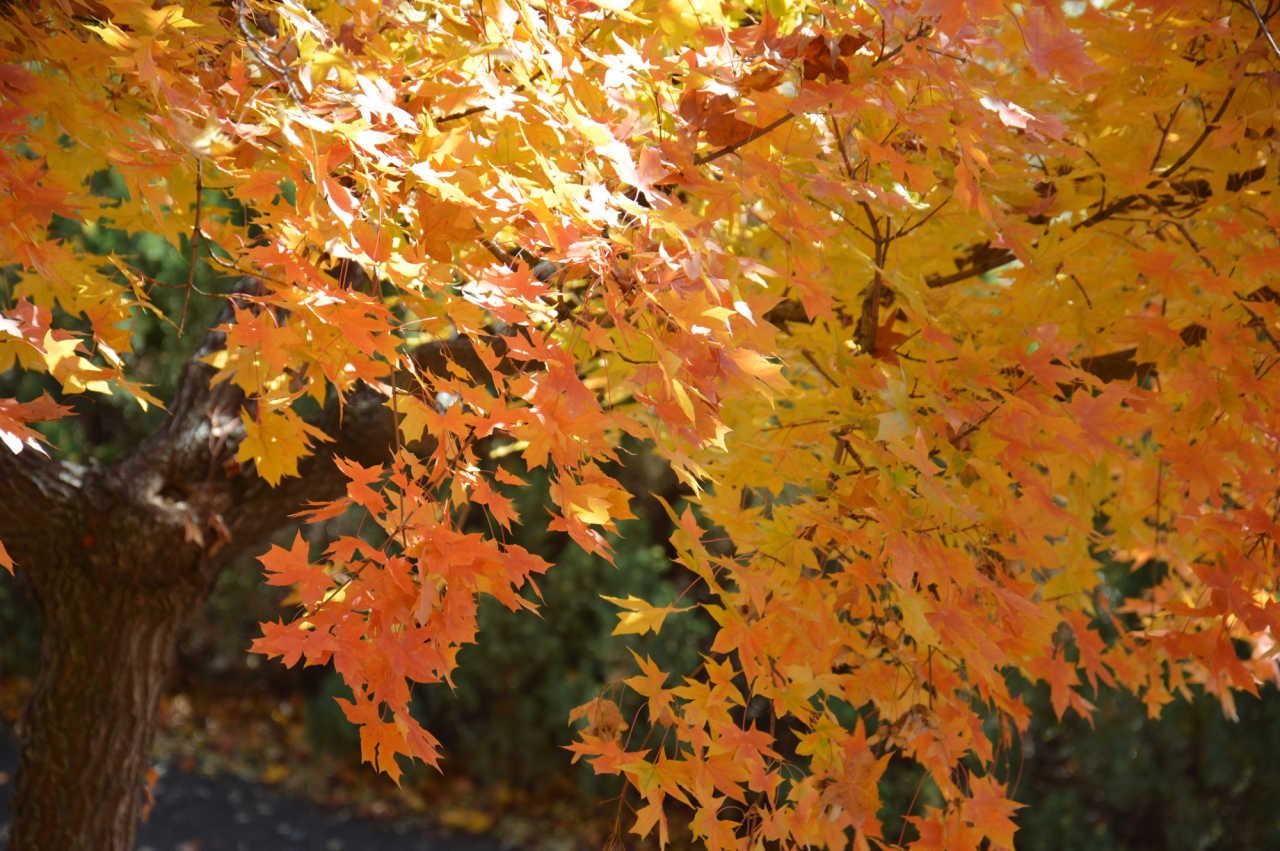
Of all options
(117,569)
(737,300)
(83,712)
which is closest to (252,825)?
(83,712)

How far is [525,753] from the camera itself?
5.57 meters

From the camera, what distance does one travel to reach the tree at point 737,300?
4.88ft

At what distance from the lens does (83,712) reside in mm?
3164

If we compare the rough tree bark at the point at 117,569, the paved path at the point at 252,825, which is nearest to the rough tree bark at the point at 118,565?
the rough tree bark at the point at 117,569

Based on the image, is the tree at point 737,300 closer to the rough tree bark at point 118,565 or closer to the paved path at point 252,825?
the rough tree bark at point 118,565

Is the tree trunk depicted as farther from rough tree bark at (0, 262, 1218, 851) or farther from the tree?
the tree

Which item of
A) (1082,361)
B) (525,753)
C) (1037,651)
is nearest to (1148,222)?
(1082,361)

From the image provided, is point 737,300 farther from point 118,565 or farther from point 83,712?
point 83,712

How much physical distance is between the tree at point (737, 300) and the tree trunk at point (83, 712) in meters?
0.44

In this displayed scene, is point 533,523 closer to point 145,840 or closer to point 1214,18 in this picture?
point 145,840

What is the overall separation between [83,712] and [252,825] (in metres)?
2.72

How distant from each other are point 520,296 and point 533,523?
13.9ft

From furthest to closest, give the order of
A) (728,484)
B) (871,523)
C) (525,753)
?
(525,753)
(728,484)
(871,523)

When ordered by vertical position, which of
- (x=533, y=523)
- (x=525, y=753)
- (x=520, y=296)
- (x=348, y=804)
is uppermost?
(x=520, y=296)
